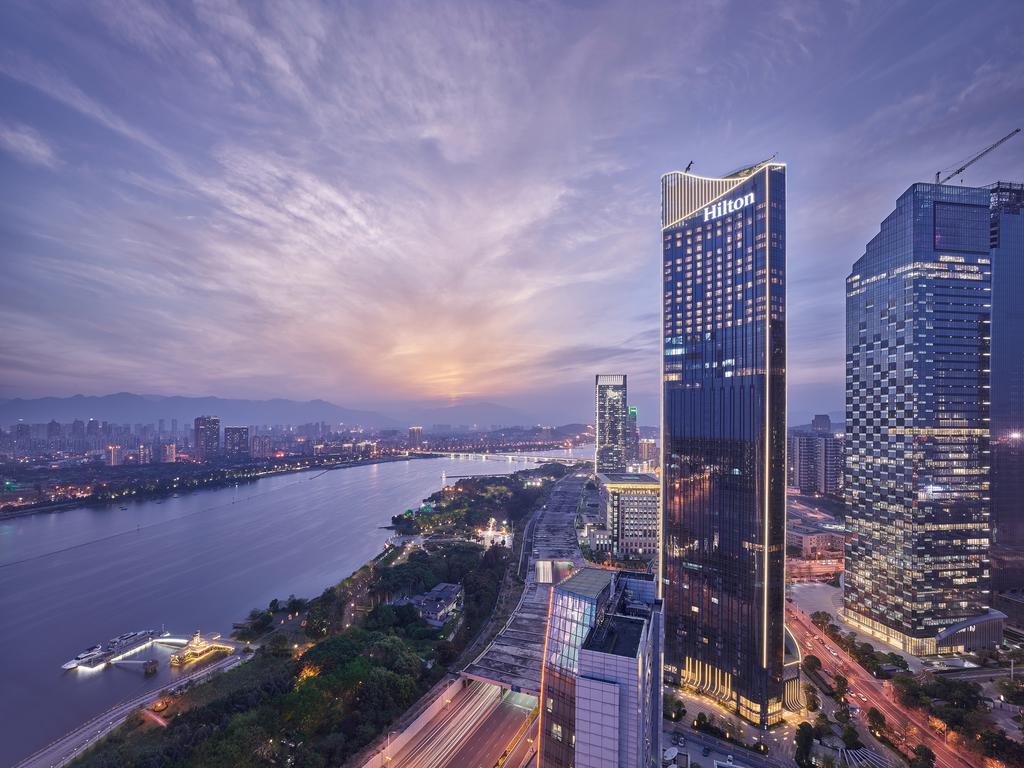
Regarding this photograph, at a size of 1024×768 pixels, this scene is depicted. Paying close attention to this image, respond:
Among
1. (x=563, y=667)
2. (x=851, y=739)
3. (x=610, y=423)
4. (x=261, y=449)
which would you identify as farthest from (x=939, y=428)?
(x=261, y=449)

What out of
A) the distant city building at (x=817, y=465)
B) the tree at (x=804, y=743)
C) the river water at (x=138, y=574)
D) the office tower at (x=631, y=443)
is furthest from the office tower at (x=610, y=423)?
the tree at (x=804, y=743)

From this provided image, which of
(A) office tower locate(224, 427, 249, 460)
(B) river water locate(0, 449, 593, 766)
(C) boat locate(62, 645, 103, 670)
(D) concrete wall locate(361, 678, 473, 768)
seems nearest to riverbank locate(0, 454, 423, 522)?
(B) river water locate(0, 449, 593, 766)

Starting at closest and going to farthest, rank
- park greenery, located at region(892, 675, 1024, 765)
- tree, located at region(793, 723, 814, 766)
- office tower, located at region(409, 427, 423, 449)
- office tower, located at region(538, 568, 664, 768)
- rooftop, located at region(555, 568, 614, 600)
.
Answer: office tower, located at region(538, 568, 664, 768) < rooftop, located at region(555, 568, 614, 600) < park greenery, located at region(892, 675, 1024, 765) < tree, located at region(793, 723, 814, 766) < office tower, located at region(409, 427, 423, 449)

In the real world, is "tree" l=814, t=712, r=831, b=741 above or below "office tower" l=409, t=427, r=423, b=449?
above

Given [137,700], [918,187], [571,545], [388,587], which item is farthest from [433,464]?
[918,187]

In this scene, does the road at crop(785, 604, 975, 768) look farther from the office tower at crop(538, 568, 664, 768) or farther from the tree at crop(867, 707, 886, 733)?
the office tower at crop(538, 568, 664, 768)

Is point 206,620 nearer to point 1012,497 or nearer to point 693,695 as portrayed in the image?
point 693,695

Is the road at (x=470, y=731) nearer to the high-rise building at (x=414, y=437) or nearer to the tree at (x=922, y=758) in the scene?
the tree at (x=922, y=758)
